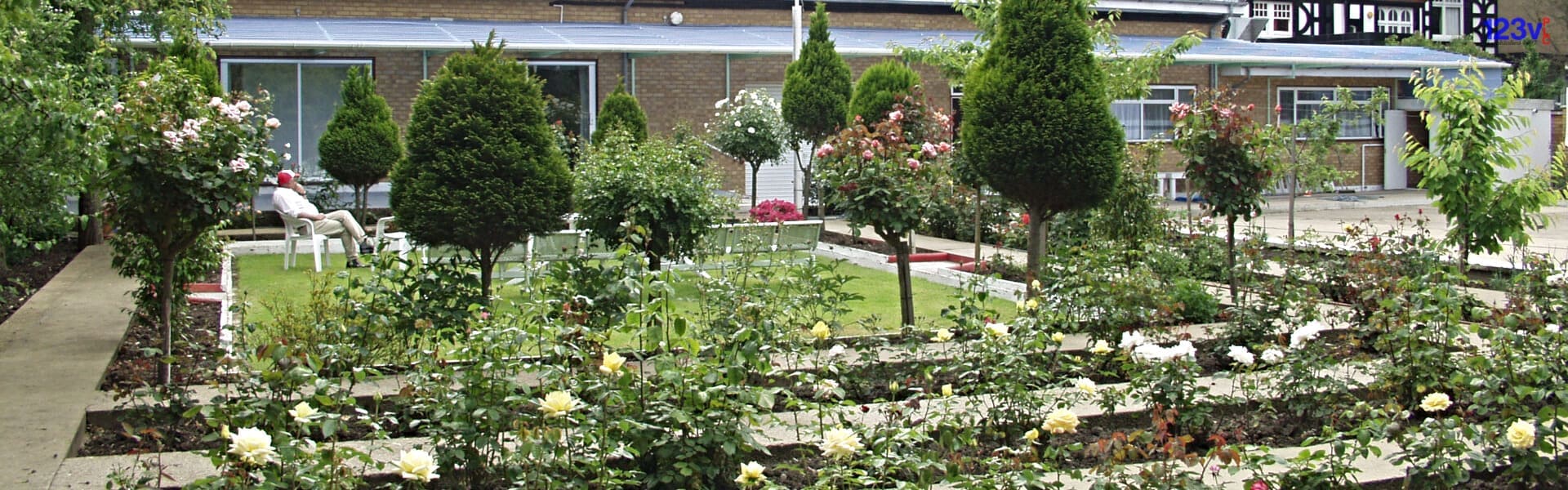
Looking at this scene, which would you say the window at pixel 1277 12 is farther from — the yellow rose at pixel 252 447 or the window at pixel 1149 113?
the yellow rose at pixel 252 447

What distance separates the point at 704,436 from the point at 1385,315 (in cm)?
311

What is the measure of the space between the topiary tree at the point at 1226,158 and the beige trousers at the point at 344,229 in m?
7.70

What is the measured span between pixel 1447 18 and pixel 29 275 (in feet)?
144

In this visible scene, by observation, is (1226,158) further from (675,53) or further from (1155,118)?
(1155,118)

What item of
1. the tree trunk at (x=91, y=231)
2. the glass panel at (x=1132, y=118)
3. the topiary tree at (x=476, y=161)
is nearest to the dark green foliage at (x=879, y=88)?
the tree trunk at (x=91, y=231)

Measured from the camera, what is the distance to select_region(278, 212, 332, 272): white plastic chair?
41.9ft

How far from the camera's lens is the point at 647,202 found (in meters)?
10.6

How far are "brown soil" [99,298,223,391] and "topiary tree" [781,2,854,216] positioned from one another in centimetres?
901

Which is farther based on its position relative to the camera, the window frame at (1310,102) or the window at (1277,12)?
the window at (1277,12)

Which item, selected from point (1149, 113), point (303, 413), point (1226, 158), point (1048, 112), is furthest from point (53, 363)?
point (1149, 113)

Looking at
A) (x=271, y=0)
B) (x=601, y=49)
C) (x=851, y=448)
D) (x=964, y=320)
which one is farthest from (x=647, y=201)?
(x=271, y=0)

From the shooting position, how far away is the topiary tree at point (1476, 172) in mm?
9484

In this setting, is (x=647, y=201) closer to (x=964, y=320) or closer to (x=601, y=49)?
(x=964, y=320)

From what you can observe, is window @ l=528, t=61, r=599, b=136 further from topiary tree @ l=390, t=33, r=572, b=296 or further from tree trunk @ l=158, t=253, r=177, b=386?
tree trunk @ l=158, t=253, r=177, b=386
